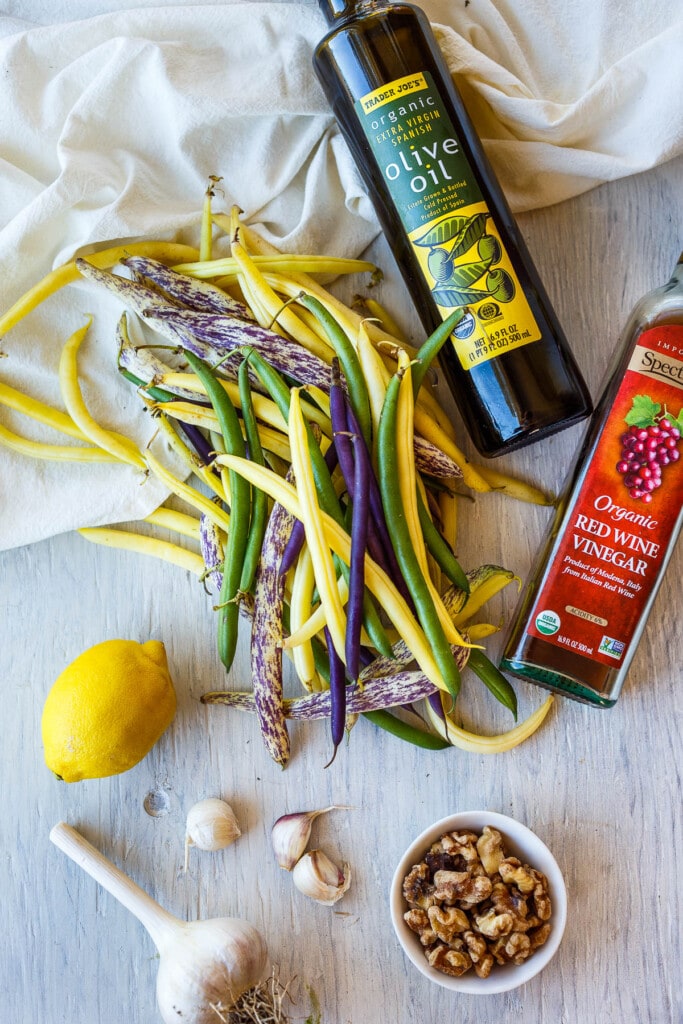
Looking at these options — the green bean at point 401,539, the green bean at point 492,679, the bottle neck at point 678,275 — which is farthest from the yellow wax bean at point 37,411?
the bottle neck at point 678,275

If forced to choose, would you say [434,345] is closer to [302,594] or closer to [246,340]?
[246,340]

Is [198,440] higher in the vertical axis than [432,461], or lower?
higher

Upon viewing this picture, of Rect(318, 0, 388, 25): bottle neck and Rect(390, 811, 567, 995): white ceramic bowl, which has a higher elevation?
Rect(318, 0, 388, 25): bottle neck

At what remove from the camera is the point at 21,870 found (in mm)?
1479

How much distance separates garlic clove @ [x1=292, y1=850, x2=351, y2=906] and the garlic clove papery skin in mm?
108

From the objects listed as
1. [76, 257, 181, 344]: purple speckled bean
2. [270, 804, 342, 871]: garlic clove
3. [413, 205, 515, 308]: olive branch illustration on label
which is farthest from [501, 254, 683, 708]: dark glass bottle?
[76, 257, 181, 344]: purple speckled bean

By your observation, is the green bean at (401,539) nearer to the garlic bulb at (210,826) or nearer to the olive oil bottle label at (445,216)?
the olive oil bottle label at (445,216)

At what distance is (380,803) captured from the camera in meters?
1.44

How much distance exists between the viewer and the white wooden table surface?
4.61 ft

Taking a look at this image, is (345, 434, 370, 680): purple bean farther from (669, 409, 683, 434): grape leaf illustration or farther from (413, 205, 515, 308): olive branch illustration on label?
(669, 409, 683, 434): grape leaf illustration

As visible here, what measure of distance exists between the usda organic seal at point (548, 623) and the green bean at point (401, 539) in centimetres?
18

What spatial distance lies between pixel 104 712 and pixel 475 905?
65 centimetres

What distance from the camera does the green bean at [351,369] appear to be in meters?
1.25

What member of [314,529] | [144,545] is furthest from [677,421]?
[144,545]
